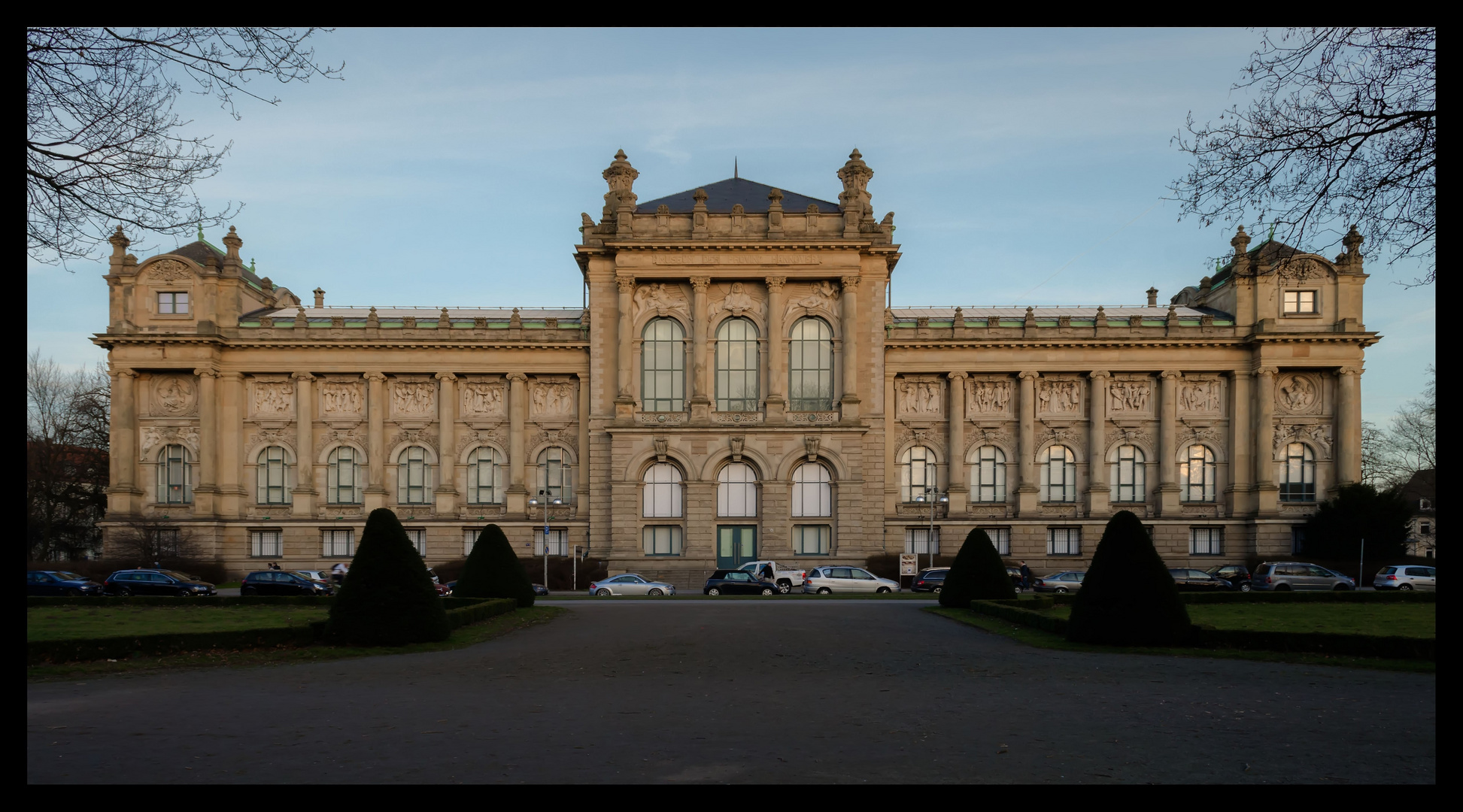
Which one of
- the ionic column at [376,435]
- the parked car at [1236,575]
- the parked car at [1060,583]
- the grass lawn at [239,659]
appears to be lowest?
the parked car at [1236,575]

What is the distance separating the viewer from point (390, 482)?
63781 mm

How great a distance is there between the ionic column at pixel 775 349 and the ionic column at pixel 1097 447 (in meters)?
20.0

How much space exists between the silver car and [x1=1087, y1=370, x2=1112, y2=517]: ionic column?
2902 cm

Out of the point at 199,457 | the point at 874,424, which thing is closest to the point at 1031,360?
the point at 874,424

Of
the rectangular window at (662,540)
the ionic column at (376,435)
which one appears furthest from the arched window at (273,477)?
the rectangular window at (662,540)

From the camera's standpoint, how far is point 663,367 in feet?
198

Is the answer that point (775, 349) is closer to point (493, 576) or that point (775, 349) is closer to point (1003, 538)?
point (1003, 538)

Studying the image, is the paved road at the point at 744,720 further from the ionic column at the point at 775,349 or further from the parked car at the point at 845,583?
the ionic column at the point at 775,349

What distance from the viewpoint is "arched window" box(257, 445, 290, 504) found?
64.1 metres

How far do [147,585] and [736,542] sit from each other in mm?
30000

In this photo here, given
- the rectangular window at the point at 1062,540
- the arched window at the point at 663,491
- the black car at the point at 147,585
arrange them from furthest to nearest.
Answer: the rectangular window at the point at 1062,540 < the arched window at the point at 663,491 < the black car at the point at 147,585

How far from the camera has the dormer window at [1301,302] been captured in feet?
209

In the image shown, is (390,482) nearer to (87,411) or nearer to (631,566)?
(631,566)

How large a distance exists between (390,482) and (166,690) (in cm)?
4916
